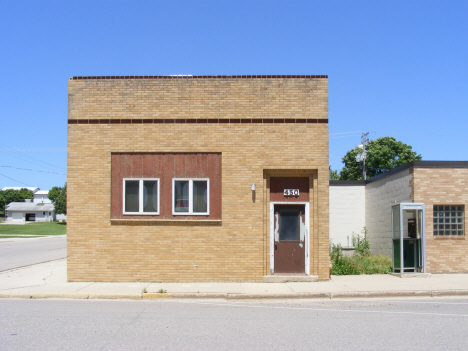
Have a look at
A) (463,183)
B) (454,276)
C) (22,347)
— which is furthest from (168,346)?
(463,183)

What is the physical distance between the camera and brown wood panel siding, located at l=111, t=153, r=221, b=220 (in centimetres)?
1424

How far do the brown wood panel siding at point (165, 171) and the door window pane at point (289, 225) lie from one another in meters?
1.90

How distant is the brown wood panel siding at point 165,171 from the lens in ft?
46.7

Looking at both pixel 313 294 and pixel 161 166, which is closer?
pixel 313 294

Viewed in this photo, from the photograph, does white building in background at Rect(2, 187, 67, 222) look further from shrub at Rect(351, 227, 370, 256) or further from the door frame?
the door frame

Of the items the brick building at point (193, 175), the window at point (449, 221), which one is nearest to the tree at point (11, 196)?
the brick building at point (193, 175)

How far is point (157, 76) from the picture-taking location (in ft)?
47.2

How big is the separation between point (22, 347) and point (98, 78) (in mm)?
9096

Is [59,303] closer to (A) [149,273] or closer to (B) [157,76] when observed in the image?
(A) [149,273]

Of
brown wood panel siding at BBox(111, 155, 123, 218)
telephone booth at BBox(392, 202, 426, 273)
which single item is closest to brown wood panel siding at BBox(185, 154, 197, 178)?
brown wood panel siding at BBox(111, 155, 123, 218)

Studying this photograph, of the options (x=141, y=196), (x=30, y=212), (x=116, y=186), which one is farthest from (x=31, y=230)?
(x=141, y=196)

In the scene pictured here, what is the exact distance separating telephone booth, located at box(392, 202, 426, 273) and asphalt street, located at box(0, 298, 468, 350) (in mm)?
3706

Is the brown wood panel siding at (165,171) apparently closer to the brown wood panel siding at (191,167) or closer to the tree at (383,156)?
the brown wood panel siding at (191,167)

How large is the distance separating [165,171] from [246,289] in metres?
4.13
